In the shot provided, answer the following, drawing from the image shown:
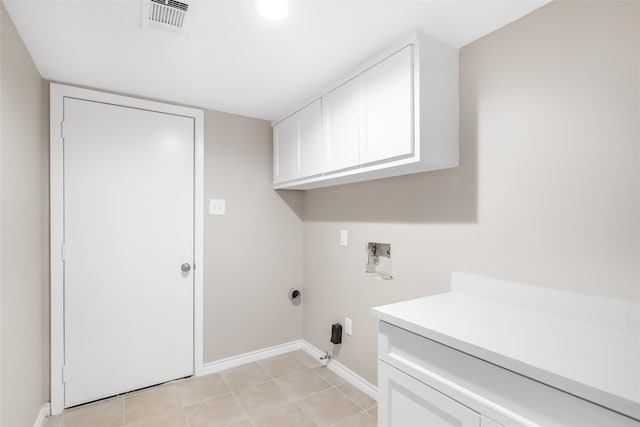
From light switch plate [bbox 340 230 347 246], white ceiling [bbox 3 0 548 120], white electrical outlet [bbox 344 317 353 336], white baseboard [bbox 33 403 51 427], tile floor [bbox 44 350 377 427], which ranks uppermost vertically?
white ceiling [bbox 3 0 548 120]

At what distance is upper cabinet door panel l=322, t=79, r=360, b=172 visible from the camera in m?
1.88

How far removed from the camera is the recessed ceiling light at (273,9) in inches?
52.6

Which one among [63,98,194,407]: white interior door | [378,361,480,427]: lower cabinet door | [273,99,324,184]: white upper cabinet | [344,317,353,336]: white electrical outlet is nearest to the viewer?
[378,361,480,427]: lower cabinet door

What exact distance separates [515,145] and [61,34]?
225cm

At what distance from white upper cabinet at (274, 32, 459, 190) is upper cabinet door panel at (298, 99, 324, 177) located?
0.61 ft

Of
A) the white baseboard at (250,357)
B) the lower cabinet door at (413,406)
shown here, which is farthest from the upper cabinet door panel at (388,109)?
the white baseboard at (250,357)

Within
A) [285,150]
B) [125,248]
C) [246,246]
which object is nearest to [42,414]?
[125,248]

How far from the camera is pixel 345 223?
253 cm

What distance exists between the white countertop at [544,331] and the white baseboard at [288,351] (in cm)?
109

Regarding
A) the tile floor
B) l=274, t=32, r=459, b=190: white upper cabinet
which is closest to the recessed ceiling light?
l=274, t=32, r=459, b=190: white upper cabinet

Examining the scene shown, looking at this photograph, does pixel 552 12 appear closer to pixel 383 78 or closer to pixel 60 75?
pixel 383 78

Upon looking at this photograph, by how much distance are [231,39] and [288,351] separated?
2.57 m

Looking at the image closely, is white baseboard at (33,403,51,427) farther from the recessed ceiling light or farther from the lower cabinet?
the recessed ceiling light

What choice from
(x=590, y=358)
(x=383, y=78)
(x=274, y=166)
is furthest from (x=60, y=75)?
(x=590, y=358)
